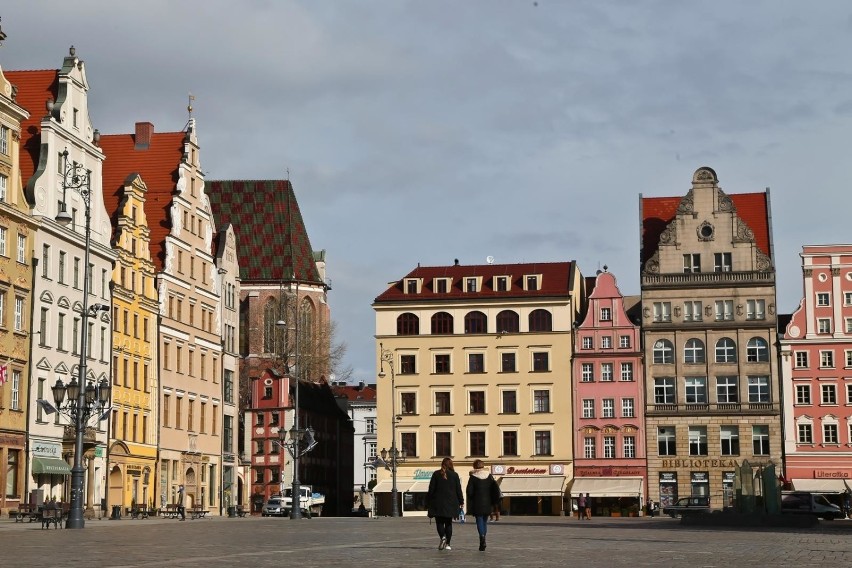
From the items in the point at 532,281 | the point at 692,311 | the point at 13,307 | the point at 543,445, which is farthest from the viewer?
the point at 532,281

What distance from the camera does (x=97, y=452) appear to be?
7325 cm

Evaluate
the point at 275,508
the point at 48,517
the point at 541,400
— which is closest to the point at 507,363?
the point at 541,400

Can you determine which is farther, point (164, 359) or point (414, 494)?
point (414, 494)

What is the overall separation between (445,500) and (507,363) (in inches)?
2984

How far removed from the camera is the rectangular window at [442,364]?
105000 millimetres

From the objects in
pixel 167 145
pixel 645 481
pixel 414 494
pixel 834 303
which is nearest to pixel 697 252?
pixel 834 303

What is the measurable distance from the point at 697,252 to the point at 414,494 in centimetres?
2710

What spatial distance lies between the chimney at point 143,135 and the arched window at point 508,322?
30607 mm

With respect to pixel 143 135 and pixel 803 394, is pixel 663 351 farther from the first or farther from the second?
pixel 143 135

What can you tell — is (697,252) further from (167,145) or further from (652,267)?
(167,145)

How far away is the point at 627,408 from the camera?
10156 cm

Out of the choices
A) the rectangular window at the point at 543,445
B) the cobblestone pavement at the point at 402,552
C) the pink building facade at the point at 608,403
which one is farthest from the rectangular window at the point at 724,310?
the cobblestone pavement at the point at 402,552

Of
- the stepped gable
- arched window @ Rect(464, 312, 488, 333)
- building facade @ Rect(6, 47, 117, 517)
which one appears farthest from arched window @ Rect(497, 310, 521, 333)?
building facade @ Rect(6, 47, 117, 517)

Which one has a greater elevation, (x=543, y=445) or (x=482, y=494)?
(x=543, y=445)
